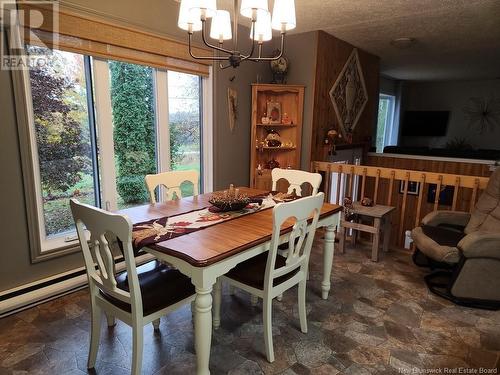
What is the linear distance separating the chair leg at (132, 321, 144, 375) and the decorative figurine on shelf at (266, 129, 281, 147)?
275cm

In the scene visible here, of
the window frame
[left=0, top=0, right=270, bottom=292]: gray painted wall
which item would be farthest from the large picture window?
the window frame

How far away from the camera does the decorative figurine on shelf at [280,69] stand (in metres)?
3.78

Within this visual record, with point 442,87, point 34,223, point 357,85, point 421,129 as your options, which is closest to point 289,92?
point 357,85

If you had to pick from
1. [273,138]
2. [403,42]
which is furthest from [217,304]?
[403,42]

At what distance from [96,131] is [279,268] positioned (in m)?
1.86

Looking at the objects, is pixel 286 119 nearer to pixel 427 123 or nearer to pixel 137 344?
pixel 137 344

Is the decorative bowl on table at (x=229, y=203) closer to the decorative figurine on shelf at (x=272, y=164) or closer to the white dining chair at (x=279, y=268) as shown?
the white dining chair at (x=279, y=268)

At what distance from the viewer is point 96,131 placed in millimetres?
2596

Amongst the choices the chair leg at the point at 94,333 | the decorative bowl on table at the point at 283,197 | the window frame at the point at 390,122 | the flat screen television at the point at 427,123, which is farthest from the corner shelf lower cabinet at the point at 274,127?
the flat screen television at the point at 427,123

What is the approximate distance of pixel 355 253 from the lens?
3305 millimetres

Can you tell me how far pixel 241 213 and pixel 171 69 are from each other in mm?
1651

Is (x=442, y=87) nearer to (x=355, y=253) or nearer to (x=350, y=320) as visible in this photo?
(x=355, y=253)

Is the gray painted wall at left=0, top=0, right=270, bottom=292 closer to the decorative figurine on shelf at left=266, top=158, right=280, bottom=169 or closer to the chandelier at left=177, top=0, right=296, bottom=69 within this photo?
the decorative figurine on shelf at left=266, top=158, right=280, bottom=169

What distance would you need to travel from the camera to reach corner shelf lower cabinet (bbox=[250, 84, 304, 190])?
12.3ft
